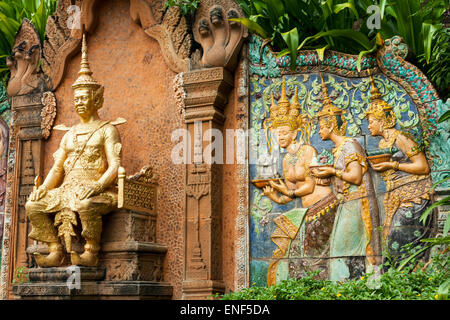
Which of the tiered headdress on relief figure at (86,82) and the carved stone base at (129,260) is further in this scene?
the tiered headdress on relief figure at (86,82)

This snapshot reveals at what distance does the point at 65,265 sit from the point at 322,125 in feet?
11.2

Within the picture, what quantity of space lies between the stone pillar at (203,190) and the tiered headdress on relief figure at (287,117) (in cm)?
62

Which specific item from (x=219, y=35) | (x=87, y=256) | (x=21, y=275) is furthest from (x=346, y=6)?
(x=21, y=275)

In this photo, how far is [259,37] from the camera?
8125 millimetres

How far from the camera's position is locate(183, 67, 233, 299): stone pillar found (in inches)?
304

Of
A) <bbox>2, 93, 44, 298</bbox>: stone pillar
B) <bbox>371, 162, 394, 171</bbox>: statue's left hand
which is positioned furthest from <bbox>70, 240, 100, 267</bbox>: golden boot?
<bbox>371, 162, 394, 171</bbox>: statue's left hand

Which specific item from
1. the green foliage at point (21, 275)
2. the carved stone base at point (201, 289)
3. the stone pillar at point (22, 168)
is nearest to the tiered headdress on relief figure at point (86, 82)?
the stone pillar at point (22, 168)

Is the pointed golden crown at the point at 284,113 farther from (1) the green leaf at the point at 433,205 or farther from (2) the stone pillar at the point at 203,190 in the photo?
(1) the green leaf at the point at 433,205

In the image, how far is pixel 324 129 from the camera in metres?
7.61

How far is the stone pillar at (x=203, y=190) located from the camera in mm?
7730

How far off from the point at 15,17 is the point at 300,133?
4.79 metres

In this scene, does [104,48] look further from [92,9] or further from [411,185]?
[411,185]

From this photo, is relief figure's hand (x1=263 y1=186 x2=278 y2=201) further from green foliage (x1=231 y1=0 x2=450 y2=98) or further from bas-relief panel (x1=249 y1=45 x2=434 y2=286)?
green foliage (x1=231 y1=0 x2=450 y2=98)

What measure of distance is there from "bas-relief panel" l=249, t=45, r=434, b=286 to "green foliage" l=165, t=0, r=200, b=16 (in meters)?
1.16
